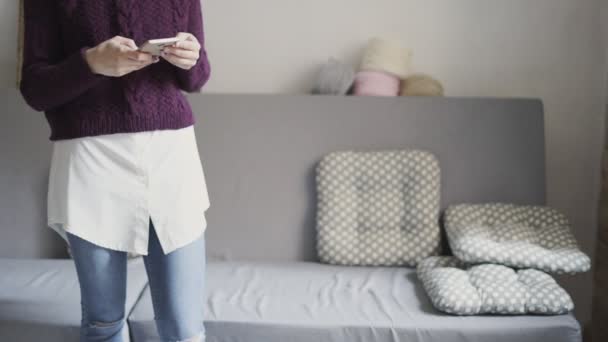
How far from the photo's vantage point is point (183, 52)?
1.06 meters

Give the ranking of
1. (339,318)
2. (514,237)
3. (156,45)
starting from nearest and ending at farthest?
(156,45)
(339,318)
(514,237)

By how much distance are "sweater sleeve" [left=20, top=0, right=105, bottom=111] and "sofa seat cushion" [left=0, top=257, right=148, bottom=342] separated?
630mm

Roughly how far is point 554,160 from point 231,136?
123cm

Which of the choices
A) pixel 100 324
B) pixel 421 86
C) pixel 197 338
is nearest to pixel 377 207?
pixel 421 86

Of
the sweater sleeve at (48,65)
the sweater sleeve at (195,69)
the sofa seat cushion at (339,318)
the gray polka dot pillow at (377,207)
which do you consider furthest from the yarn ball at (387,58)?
the sweater sleeve at (48,65)

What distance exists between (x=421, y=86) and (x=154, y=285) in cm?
127

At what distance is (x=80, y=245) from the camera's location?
44.7 inches

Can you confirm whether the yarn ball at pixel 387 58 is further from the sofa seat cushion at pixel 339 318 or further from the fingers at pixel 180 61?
the fingers at pixel 180 61

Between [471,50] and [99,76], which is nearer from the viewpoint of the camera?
[99,76]

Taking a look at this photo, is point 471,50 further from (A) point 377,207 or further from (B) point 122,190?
(B) point 122,190

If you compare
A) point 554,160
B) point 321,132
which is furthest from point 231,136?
point 554,160

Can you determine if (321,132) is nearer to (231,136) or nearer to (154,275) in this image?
(231,136)

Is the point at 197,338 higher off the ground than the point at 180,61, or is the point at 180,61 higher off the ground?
the point at 180,61

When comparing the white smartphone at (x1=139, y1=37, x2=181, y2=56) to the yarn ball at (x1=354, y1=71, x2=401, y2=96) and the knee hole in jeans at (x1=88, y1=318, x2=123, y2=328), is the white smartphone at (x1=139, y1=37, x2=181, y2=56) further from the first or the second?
the yarn ball at (x1=354, y1=71, x2=401, y2=96)
